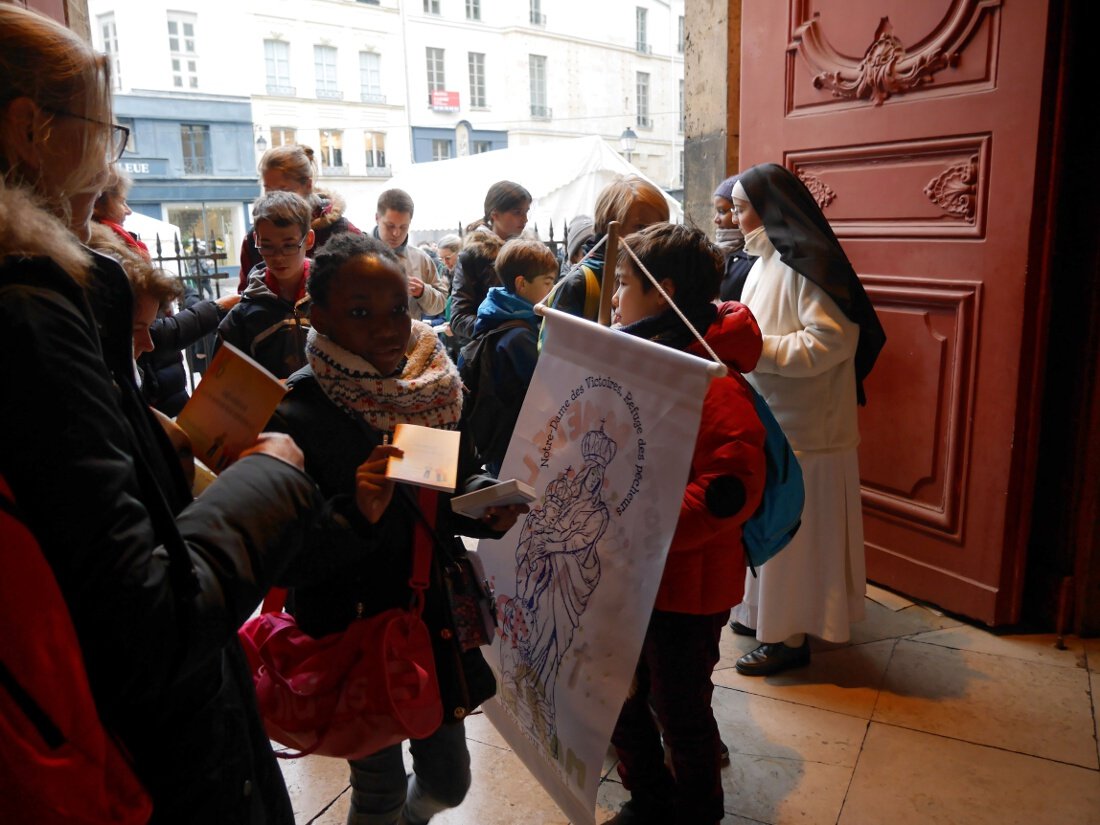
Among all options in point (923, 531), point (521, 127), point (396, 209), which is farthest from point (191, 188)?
point (923, 531)

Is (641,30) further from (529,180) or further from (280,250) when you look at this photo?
(280,250)

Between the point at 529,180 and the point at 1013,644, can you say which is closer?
the point at 1013,644

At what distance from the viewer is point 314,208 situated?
365 cm

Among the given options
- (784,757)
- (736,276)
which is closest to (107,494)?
(784,757)

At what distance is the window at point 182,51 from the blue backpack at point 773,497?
100 feet

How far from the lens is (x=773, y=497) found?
6.75ft

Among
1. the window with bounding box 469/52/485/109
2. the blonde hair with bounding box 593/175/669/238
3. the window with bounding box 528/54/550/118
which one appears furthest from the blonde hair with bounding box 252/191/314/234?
the window with bounding box 528/54/550/118

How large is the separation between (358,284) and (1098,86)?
300 centimetres

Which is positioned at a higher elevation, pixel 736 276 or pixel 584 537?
pixel 736 276

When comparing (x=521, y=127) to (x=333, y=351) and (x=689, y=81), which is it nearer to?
(x=689, y=81)

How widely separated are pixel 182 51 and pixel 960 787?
31606mm

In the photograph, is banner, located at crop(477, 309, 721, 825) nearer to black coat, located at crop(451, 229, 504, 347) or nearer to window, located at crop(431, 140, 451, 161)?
black coat, located at crop(451, 229, 504, 347)

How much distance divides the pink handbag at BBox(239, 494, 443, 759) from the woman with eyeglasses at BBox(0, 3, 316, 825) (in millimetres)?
354

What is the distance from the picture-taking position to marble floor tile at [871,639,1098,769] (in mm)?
2689
